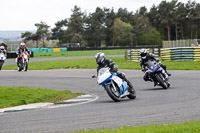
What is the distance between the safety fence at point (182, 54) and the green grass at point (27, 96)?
1592 cm

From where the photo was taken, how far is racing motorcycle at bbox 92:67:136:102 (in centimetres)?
1099

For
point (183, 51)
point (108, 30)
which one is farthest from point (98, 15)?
point (183, 51)

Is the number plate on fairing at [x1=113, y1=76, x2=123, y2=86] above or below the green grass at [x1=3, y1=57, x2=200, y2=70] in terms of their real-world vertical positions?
above

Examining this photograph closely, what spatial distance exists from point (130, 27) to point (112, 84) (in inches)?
3952

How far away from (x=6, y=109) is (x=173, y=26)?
105 metres

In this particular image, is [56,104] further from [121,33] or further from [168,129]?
[121,33]

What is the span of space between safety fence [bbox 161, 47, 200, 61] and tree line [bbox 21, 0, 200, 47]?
72396 mm

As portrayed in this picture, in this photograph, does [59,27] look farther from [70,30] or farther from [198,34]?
[198,34]

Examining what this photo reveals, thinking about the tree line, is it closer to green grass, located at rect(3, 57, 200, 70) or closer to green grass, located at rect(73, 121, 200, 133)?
green grass, located at rect(3, 57, 200, 70)

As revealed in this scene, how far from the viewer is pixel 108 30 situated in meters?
115

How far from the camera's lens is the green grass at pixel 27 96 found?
11703mm

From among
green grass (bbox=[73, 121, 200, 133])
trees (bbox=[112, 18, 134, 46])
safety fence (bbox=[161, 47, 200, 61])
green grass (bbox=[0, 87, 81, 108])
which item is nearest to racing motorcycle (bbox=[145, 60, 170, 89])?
green grass (bbox=[0, 87, 81, 108])

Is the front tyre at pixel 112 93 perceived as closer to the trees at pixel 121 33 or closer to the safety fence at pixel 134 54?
the safety fence at pixel 134 54

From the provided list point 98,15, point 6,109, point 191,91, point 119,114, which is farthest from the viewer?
point 98,15
